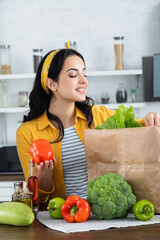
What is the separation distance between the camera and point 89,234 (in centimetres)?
112

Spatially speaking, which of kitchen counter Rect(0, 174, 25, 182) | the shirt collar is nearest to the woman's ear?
the shirt collar

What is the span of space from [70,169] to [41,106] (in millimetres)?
373

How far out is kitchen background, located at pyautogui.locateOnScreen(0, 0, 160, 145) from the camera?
11.9ft

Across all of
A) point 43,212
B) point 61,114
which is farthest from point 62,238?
point 61,114

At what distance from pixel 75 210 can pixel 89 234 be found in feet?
0.45

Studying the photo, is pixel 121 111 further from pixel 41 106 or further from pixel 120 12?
pixel 120 12

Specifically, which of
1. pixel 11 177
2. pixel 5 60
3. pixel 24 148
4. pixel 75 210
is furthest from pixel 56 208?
pixel 5 60

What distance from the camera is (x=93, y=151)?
4.32 feet

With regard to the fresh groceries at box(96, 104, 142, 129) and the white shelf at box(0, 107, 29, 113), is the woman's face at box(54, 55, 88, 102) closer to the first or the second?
the fresh groceries at box(96, 104, 142, 129)

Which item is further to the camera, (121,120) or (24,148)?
(24,148)

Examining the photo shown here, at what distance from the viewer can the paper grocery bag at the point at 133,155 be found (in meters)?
1.25

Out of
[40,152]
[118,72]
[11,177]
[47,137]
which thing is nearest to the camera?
[40,152]

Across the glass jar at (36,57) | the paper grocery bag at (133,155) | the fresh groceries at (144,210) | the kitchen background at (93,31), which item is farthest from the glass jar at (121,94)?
the fresh groceries at (144,210)

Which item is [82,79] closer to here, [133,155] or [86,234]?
[133,155]
